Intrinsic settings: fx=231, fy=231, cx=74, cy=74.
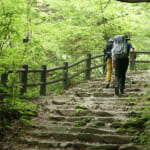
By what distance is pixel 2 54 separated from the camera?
6.11 m

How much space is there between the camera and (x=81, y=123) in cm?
577

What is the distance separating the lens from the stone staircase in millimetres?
4879

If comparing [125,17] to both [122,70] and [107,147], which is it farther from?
[107,147]

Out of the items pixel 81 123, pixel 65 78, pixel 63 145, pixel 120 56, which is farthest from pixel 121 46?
pixel 63 145

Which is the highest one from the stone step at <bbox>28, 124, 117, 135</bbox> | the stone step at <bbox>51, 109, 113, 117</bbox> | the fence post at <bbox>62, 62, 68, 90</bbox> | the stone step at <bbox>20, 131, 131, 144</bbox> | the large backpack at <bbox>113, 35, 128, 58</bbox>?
the large backpack at <bbox>113, 35, 128, 58</bbox>

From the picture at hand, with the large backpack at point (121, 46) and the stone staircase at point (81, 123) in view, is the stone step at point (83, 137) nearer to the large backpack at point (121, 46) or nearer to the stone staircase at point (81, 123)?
the stone staircase at point (81, 123)

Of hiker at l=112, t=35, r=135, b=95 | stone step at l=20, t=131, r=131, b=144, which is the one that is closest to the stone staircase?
stone step at l=20, t=131, r=131, b=144

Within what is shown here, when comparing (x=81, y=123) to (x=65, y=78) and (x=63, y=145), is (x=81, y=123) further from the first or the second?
(x=65, y=78)

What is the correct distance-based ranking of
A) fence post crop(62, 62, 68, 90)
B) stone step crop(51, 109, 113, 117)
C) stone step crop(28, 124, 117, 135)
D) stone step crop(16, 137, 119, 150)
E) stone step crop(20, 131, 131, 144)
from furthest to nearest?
fence post crop(62, 62, 68, 90) < stone step crop(51, 109, 113, 117) < stone step crop(28, 124, 117, 135) < stone step crop(20, 131, 131, 144) < stone step crop(16, 137, 119, 150)

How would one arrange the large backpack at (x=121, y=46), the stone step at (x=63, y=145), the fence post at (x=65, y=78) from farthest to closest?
the fence post at (x=65, y=78) → the large backpack at (x=121, y=46) → the stone step at (x=63, y=145)

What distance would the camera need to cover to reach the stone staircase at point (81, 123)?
4.88 metres

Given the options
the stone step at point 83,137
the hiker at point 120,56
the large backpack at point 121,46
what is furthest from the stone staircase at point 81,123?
the large backpack at point 121,46

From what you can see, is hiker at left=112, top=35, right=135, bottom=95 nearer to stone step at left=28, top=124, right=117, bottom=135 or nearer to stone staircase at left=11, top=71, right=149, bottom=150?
stone staircase at left=11, top=71, right=149, bottom=150

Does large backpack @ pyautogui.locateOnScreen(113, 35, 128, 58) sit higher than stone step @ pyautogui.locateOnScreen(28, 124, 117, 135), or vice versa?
large backpack @ pyautogui.locateOnScreen(113, 35, 128, 58)
